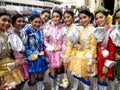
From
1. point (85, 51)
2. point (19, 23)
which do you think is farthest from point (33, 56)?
point (85, 51)

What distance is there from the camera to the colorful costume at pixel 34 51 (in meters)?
4.03

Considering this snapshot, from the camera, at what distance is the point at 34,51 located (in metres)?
4.08

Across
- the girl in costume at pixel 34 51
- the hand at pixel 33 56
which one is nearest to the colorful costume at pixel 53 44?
the girl in costume at pixel 34 51

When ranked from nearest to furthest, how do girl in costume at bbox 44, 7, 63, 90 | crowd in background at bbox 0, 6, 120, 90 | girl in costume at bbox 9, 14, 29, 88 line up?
1. crowd in background at bbox 0, 6, 120, 90
2. girl in costume at bbox 9, 14, 29, 88
3. girl in costume at bbox 44, 7, 63, 90

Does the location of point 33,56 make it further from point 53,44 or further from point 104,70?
point 104,70

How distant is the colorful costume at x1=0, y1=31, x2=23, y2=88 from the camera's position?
3320mm

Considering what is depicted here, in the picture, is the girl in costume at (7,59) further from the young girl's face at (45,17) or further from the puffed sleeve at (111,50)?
the young girl's face at (45,17)

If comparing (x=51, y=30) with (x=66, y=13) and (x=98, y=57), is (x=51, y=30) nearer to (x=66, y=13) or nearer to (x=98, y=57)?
(x=66, y=13)

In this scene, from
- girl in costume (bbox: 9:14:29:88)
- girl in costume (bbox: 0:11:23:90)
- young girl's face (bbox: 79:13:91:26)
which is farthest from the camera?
young girl's face (bbox: 79:13:91:26)

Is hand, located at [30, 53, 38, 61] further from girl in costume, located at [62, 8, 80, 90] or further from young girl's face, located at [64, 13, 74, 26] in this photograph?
young girl's face, located at [64, 13, 74, 26]

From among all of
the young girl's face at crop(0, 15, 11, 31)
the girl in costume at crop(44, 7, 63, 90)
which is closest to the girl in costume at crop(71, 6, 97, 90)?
the girl in costume at crop(44, 7, 63, 90)

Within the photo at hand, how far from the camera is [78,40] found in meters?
4.01

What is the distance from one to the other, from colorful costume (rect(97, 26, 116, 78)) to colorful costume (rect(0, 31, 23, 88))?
123 centimetres

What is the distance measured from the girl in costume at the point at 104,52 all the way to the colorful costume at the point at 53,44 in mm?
832
